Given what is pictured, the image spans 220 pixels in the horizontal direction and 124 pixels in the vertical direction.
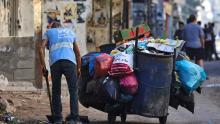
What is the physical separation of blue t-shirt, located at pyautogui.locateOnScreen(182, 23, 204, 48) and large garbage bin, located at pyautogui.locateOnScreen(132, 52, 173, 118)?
7321 mm

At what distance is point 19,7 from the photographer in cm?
1437

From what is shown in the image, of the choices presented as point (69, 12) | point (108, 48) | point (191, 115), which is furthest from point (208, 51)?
point (108, 48)

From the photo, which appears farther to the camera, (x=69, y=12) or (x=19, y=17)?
(x=69, y=12)

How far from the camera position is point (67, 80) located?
927 cm

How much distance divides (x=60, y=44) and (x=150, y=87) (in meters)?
1.45

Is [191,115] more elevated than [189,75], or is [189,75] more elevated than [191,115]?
[189,75]

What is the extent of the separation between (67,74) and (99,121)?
1.36 m

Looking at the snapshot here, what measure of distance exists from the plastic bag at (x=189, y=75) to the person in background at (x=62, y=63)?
1.51m

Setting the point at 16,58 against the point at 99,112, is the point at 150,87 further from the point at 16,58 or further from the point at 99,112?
the point at 16,58

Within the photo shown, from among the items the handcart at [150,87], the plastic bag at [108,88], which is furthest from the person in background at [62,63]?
the handcart at [150,87]

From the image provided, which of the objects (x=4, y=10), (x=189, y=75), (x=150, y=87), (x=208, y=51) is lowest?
(x=208, y=51)

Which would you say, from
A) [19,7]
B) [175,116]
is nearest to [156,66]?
[175,116]

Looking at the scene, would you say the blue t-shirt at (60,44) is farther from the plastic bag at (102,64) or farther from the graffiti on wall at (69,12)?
the graffiti on wall at (69,12)

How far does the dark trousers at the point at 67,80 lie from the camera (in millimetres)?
9211
